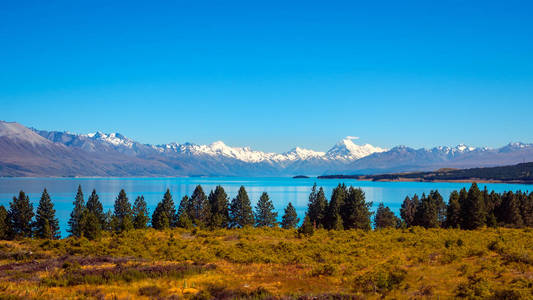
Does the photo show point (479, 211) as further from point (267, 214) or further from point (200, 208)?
point (200, 208)

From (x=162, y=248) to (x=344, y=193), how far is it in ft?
190

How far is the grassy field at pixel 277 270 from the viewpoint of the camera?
66.7 ft

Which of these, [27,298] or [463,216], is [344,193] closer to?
[463,216]

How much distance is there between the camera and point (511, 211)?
74.2 m

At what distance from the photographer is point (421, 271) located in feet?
78.4

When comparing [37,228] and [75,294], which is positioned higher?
[75,294]

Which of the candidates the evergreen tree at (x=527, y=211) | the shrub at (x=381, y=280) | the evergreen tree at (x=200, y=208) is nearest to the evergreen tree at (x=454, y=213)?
the evergreen tree at (x=527, y=211)

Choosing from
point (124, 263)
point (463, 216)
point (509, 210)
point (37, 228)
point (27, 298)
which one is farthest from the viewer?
point (37, 228)

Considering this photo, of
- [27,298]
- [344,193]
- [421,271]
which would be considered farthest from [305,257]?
[344,193]

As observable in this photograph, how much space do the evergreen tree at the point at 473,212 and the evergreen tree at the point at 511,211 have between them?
11708mm

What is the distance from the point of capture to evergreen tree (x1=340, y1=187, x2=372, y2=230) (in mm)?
77188

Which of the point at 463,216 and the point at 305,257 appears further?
the point at 463,216

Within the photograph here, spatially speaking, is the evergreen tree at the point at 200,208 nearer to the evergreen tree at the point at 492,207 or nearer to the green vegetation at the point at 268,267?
the green vegetation at the point at 268,267

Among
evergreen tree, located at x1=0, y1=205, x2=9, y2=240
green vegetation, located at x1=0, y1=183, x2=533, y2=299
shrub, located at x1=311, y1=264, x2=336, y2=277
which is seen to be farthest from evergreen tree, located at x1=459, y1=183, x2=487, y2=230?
evergreen tree, located at x1=0, y1=205, x2=9, y2=240
